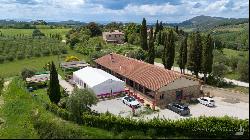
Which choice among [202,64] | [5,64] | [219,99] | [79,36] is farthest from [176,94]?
[79,36]

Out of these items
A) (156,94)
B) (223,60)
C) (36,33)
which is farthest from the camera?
(36,33)

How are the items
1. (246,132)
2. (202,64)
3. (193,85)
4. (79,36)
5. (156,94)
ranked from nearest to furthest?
(246,132)
(156,94)
(193,85)
(202,64)
(79,36)

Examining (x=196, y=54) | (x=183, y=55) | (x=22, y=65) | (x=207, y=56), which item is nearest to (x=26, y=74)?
(x=22, y=65)

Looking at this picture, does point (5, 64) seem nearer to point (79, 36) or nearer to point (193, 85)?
point (79, 36)

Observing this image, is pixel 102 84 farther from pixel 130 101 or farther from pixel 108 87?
pixel 130 101

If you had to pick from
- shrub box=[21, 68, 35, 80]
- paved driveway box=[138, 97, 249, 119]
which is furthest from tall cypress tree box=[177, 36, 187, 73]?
shrub box=[21, 68, 35, 80]

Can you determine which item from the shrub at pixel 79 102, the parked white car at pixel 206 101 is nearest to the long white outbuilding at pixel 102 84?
the shrub at pixel 79 102
